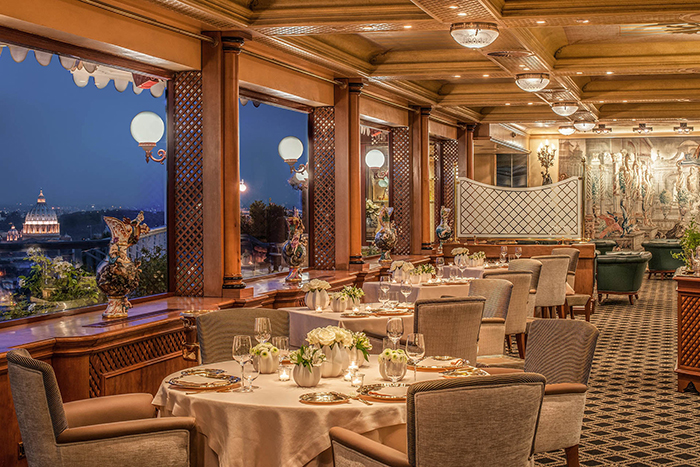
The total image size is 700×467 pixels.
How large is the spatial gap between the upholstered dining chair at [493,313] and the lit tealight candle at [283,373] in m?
2.58

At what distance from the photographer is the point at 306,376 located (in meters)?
3.33

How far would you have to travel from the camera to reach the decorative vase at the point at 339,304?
569 centimetres

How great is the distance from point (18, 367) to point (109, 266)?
6.50ft

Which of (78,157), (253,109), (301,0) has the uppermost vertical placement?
(301,0)

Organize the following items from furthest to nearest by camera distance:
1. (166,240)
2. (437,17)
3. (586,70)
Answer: (586,70), (166,240), (437,17)

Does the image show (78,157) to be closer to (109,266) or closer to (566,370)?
(109,266)

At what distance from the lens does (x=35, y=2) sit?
15.2 ft

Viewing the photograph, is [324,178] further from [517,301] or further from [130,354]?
[130,354]

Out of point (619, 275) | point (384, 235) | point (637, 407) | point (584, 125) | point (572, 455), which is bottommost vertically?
point (637, 407)

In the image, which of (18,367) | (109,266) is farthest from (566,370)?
(109,266)

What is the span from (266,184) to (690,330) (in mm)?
4427

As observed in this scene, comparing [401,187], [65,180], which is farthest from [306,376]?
[401,187]

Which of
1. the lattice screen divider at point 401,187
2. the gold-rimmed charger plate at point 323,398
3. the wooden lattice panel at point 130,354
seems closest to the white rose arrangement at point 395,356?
the gold-rimmed charger plate at point 323,398

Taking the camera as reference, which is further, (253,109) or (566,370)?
(253,109)
